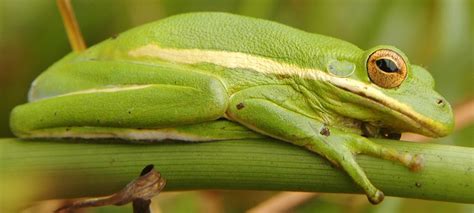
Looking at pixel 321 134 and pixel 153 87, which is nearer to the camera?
pixel 321 134

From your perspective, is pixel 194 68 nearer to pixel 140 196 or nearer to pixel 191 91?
pixel 191 91

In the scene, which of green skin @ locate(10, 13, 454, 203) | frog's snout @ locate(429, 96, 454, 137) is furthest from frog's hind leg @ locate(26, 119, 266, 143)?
frog's snout @ locate(429, 96, 454, 137)

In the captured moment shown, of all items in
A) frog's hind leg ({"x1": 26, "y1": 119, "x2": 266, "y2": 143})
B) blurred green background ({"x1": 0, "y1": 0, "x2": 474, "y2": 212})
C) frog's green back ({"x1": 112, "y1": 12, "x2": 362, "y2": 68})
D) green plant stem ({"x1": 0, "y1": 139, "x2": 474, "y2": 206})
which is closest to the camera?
green plant stem ({"x1": 0, "y1": 139, "x2": 474, "y2": 206})

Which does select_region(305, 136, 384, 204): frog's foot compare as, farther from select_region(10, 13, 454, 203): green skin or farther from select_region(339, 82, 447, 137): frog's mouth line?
select_region(339, 82, 447, 137): frog's mouth line

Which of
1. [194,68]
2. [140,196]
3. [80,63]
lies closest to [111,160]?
[140,196]

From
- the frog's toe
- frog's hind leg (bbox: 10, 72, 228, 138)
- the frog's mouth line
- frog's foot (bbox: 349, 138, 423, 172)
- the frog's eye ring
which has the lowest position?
the frog's toe

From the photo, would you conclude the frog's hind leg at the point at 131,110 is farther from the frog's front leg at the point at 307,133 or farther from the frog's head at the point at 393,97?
the frog's head at the point at 393,97
